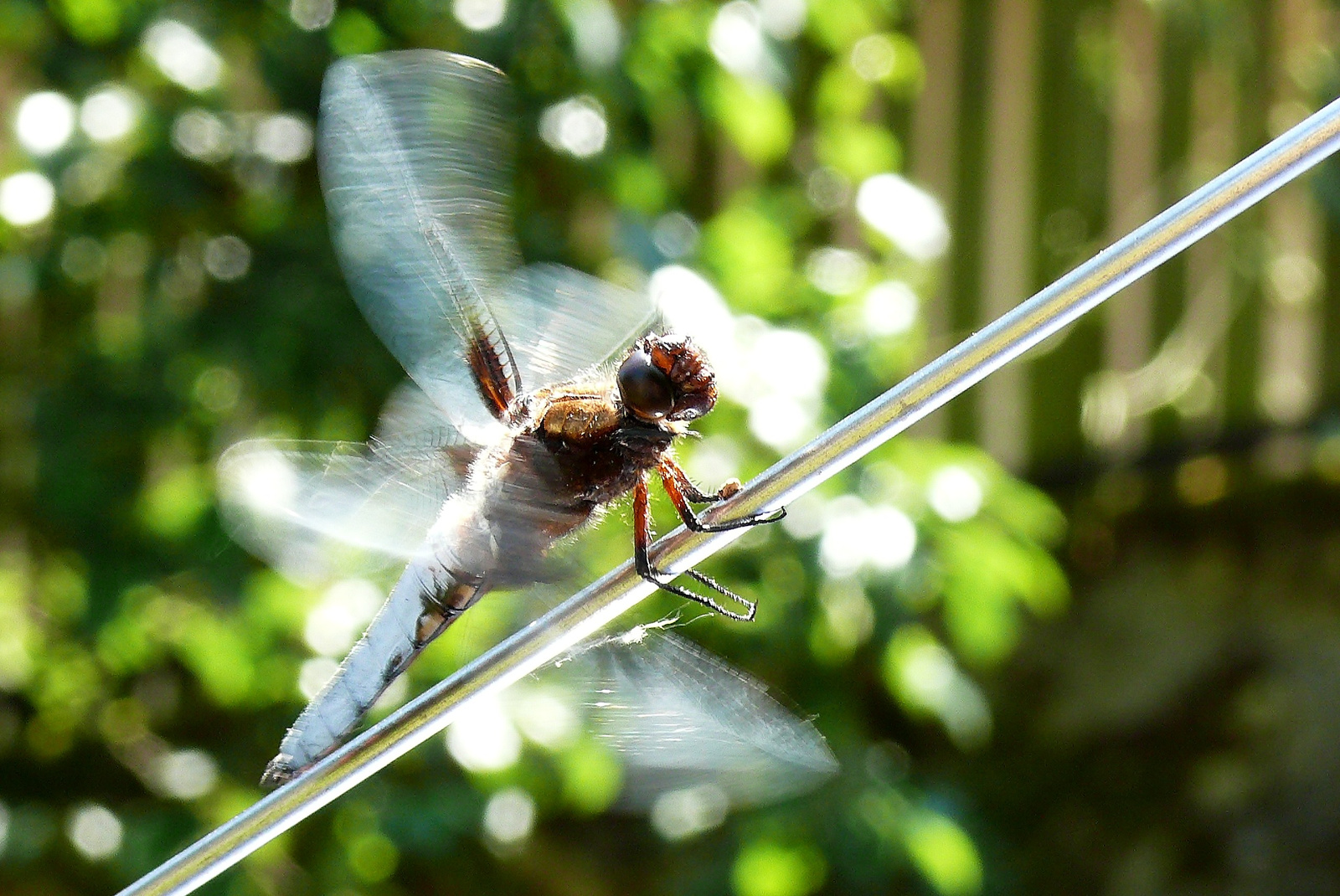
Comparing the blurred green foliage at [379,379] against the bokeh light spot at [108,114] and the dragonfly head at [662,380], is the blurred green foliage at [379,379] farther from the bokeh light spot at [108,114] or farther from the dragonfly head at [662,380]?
the dragonfly head at [662,380]

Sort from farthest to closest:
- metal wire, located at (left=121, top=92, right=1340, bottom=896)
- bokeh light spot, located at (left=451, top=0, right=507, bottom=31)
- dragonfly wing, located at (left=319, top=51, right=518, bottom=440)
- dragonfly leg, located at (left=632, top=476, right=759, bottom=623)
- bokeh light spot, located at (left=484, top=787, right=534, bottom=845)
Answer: bokeh light spot, located at (left=484, top=787, right=534, bottom=845) < bokeh light spot, located at (left=451, top=0, right=507, bottom=31) < dragonfly wing, located at (left=319, top=51, right=518, bottom=440) < dragonfly leg, located at (left=632, top=476, right=759, bottom=623) < metal wire, located at (left=121, top=92, right=1340, bottom=896)

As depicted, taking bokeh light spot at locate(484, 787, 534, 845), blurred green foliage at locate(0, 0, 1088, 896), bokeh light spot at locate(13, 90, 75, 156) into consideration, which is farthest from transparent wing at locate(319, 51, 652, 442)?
bokeh light spot at locate(484, 787, 534, 845)

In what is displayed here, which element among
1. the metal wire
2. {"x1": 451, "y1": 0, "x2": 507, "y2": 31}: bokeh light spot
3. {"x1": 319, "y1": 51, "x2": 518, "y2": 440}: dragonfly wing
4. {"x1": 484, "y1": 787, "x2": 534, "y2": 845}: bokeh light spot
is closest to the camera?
the metal wire

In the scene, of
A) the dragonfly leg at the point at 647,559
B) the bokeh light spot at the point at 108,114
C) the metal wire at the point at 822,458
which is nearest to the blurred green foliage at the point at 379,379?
the bokeh light spot at the point at 108,114

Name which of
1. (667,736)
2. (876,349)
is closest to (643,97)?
(876,349)

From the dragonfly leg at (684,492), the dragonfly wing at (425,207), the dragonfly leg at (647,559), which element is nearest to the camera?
the dragonfly leg at (647,559)

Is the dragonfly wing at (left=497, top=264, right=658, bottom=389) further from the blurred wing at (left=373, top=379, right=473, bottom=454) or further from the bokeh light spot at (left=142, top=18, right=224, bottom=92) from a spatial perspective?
the bokeh light spot at (left=142, top=18, right=224, bottom=92)

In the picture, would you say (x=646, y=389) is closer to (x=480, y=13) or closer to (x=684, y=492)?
(x=684, y=492)
